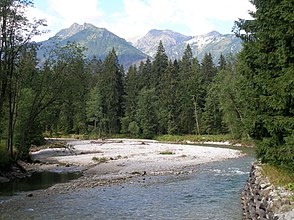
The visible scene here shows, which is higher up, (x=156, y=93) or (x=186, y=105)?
(x=156, y=93)

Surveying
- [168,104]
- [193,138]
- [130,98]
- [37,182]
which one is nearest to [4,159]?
[37,182]

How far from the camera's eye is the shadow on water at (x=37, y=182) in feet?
68.4

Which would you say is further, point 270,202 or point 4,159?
point 4,159

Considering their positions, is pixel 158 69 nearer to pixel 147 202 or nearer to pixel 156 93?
pixel 156 93

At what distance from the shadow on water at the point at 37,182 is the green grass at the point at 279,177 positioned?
45.1 ft

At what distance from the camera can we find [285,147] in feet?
35.1

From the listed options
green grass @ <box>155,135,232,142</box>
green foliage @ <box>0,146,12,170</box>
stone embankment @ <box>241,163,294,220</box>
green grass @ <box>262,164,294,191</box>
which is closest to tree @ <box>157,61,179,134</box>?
green grass @ <box>155,135,232,142</box>

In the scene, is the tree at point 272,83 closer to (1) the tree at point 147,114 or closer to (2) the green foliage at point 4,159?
(2) the green foliage at point 4,159

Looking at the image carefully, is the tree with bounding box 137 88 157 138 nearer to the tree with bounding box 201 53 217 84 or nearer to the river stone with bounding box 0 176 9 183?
the tree with bounding box 201 53 217 84

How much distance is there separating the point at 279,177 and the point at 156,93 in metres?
74.4

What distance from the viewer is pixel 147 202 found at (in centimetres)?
1677

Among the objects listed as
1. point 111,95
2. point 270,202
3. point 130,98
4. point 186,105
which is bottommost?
point 270,202

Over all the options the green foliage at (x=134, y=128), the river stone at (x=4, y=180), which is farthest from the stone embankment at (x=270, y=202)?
the green foliage at (x=134, y=128)

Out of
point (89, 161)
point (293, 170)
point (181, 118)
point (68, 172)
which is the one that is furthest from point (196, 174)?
point (181, 118)
